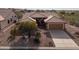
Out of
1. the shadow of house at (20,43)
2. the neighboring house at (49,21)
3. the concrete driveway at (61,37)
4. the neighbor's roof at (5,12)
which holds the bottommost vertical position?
the shadow of house at (20,43)

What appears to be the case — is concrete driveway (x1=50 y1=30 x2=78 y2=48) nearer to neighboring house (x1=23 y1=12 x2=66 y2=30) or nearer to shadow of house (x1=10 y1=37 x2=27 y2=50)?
neighboring house (x1=23 y1=12 x2=66 y2=30)

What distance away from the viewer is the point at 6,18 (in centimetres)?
554

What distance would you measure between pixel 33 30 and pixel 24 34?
12.9 inches

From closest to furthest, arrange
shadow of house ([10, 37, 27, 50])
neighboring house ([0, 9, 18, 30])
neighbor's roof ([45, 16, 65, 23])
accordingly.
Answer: shadow of house ([10, 37, 27, 50]) → neighboring house ([0, 9, 18, 30]) → neighbor's roof ([45, 16, 65, 23])

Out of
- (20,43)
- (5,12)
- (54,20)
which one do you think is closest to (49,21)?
(54,20)

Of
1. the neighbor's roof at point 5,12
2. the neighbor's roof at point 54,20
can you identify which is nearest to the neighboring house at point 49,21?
the neighbor's roof at point 54,20

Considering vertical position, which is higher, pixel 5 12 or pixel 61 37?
pixel 5 12

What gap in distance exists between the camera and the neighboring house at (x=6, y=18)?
17.4ft

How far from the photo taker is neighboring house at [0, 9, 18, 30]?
17.4 ft

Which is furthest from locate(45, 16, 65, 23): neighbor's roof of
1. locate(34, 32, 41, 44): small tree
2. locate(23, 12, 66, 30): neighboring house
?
locate(34, 32, 41, 44): small tree

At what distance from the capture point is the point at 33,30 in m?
5.54

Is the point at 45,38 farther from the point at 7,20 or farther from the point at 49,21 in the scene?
the point at 7,20

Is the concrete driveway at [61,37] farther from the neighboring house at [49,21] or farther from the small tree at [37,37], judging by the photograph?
the small tree at [37,37]
